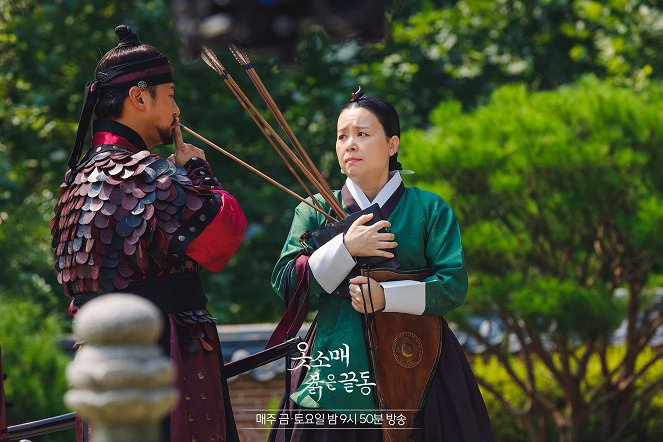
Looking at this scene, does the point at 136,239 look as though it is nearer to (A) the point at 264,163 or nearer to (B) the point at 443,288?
(B) the point at 443,288

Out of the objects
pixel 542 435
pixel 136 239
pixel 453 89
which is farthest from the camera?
pixel 453 89

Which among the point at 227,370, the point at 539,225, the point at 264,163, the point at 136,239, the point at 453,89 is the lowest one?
the point at 227,370

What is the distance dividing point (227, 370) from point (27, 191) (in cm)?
687

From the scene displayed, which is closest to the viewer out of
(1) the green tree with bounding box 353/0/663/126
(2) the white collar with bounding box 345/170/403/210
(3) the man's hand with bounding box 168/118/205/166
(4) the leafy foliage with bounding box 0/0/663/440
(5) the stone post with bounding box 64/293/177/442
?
(5) the stone post with bounding box 64/293/177/442

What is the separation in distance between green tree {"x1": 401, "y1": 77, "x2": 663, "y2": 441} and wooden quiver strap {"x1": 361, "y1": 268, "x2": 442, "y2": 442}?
3080 millimetres

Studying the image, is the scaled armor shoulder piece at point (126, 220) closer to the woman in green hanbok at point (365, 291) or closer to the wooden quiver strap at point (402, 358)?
the woman in green hanbok at point (365, 291)

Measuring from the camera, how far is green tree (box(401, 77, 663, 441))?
A: 27.1 ft

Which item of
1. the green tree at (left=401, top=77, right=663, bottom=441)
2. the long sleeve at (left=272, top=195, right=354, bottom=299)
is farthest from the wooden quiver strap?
the green tree at (left=401, top=77, right=663, bottom=441)

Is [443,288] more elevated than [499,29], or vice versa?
[499,29]

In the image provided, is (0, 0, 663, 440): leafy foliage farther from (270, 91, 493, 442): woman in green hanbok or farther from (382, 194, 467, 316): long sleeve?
(382, 194, 467, 316): long sleeve

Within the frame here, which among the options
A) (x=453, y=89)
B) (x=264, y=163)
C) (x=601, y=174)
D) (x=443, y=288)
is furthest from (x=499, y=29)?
(x=443, y=288)

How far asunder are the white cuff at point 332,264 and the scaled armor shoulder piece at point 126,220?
19.7 inches

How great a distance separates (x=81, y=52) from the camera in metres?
11.4

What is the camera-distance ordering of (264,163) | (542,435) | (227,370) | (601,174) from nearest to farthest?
(227,370)
(601,174)
(542,435)
(264,163)
